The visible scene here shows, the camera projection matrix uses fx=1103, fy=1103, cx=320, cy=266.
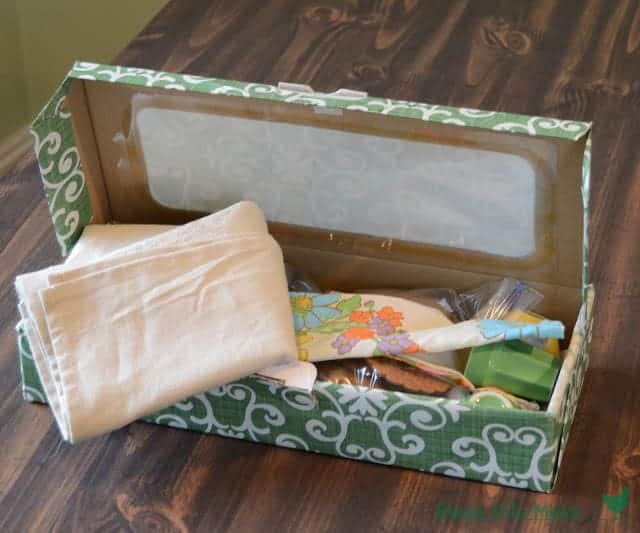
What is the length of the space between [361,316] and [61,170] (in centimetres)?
33

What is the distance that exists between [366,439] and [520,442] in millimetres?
135

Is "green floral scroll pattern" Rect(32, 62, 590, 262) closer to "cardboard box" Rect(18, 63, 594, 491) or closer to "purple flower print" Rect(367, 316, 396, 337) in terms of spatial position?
"cardboard box" Rect(18, 63, 594, 491)

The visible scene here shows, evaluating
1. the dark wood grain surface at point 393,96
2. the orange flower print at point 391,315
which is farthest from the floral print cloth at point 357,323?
the dark wood grain surface at point 393,96

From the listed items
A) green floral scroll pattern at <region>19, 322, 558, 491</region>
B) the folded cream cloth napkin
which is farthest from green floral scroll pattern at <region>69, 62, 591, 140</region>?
green floral scroll pattern at <region>19, 322, 558, 491</region>

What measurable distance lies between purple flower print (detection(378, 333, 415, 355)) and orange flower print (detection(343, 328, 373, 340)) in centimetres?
2

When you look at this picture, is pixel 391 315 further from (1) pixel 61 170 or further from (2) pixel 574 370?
(1) pixel 61 170

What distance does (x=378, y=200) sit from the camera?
1.09 meters

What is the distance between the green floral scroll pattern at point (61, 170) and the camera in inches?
41.4

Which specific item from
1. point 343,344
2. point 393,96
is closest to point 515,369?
point 343,344

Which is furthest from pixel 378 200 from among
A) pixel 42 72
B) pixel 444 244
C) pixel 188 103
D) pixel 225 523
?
pixel 42 72

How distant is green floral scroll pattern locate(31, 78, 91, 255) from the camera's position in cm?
105

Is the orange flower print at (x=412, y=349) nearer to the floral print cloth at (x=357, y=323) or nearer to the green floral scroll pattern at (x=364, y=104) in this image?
the floral print cloth at (x=357, y=323)

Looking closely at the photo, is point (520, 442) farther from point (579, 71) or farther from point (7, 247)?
point (579, 71)

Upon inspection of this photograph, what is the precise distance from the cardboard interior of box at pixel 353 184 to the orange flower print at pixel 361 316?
82mm
